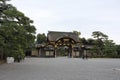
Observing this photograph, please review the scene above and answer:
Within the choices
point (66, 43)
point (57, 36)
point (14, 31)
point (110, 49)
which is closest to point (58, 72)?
point (14, 31)

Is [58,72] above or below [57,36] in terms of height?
below

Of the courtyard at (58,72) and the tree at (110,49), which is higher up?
the tree at (110,49)

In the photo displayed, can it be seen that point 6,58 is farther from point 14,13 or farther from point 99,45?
point 99,45

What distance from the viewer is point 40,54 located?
59812 mm

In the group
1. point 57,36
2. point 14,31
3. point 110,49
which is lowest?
point 110,49

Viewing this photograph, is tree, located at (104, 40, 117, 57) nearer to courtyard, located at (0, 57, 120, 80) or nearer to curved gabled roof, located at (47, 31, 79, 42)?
curved gabled roof, located at (47, 31, 79, 42)

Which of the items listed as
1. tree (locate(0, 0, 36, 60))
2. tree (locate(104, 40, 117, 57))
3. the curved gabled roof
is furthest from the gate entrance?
tree (locate(0, 0, 36, 60))

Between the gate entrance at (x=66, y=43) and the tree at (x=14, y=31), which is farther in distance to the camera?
the gate entrance at (x=66, y=43)

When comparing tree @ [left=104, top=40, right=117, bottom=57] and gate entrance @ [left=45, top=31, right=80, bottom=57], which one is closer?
tree @ [left=104, top=40, right=117, bottom=57]

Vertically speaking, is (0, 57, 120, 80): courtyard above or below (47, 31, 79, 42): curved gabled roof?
below

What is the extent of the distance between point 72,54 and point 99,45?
704 centimetres

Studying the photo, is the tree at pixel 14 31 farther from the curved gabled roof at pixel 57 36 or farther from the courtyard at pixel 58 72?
the curved gabled roof at pixel 57 36

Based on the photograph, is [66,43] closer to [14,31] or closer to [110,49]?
[110,49]

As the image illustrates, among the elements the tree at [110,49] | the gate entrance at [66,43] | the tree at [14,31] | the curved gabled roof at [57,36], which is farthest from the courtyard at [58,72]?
the curved gabled roof at [57,36]
